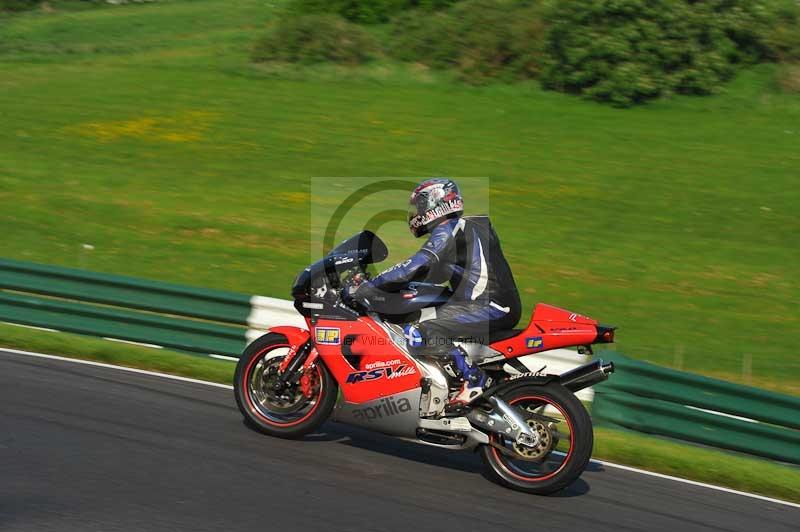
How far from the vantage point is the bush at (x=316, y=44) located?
29609mm

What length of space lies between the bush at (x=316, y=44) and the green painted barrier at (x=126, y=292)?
19313 mm

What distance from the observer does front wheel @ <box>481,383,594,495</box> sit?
6816 mm

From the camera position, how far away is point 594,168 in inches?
869

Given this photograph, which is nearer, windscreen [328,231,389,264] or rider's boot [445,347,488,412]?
rider's boot [445,347,488,412]

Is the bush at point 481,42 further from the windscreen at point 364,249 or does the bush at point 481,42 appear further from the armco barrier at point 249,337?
the windscreen at point 364,249

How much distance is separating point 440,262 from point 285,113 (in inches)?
733

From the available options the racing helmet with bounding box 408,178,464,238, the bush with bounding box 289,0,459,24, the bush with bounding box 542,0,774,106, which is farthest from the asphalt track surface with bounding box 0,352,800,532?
the bush with bounding box 289,0,459,24

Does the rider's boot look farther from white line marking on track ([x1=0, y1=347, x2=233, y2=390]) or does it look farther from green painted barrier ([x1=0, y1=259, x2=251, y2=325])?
green painted barrier ([x1=0, y1=259, x2=251, y2=325])

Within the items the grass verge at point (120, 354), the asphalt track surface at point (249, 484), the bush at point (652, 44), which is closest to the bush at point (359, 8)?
the bush at point (652, 44)

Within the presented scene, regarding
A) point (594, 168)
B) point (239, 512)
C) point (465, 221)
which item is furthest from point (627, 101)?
point (239, 512)

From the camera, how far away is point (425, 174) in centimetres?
2081

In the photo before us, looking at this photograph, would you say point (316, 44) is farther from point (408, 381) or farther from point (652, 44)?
point (408, 381)

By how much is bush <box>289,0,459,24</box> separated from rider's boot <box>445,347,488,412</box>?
27832mm

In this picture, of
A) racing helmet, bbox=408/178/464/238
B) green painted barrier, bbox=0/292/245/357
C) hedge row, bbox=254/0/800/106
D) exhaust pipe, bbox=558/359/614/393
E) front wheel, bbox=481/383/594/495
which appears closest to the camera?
front wheel, bbox=481/383/594/495
